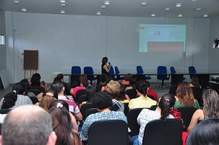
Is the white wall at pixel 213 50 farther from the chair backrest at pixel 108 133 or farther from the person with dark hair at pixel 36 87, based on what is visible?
the chair backrest at pixel 108 133

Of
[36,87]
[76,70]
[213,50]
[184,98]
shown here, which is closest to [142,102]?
[184,98]

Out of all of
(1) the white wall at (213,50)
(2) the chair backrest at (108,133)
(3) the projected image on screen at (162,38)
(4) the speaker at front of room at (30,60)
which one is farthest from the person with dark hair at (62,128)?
(1) the white wall at (213,50)

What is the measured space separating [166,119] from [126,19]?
1031 cm

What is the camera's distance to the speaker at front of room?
37.3 feet

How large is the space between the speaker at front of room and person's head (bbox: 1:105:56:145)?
10873mm

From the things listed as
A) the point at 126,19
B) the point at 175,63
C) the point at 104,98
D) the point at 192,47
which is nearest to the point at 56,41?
the point at 126,19

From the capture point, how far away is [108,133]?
2561mm

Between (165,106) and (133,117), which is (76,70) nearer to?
(133,117)

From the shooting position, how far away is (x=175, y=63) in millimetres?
13023

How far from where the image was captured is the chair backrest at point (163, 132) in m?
2.55

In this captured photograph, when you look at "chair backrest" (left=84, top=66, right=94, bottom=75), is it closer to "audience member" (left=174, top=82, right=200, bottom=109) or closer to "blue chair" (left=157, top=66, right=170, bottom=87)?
"blue chair" (left=157, top=66, right=170, bottom=87)

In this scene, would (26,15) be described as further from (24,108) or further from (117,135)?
(24,108)

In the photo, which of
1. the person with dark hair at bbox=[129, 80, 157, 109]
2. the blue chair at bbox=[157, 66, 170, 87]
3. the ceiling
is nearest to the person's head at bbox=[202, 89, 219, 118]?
the person with dark hair at bbox=[129, 80, 157, 109]

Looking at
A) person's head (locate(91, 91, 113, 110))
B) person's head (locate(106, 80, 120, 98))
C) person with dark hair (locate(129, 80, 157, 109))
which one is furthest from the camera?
person's head (locate(106, 80, 120, 98))
